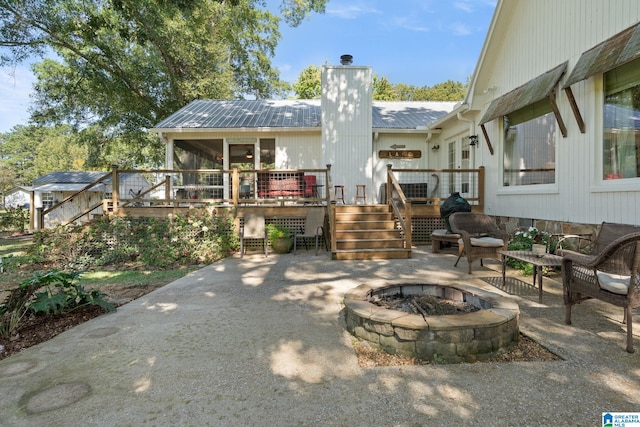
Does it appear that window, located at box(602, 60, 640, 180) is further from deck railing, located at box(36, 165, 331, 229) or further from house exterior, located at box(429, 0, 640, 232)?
deck railing, located at box(36, 165, 331, 229)

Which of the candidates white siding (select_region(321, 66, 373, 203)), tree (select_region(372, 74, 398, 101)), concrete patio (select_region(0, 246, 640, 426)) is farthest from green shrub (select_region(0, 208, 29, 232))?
tree (select_region(372, 74, 398, 101))

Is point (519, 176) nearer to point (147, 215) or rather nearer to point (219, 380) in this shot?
point (219, 380)

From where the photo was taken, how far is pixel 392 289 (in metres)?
3.53

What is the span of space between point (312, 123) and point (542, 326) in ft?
28.0

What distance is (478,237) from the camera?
19.0 ft

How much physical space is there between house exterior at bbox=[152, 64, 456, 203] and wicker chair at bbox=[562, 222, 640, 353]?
6500 mm

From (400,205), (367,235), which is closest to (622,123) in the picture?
(400,205)

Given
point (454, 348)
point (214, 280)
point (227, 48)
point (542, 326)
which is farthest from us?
point (227, 48)

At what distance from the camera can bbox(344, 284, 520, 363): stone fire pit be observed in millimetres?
2459

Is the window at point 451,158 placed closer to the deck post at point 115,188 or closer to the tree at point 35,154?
the deck post at point 115,188

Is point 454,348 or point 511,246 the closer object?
point 454,348

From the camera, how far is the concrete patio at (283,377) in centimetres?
186

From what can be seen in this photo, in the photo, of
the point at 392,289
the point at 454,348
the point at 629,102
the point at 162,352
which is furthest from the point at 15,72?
the point at 629,102

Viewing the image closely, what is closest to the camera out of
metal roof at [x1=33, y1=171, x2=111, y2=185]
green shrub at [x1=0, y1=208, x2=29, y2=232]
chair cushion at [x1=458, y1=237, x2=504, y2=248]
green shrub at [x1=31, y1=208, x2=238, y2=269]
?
chair cushion at [x1=458, y1=237, x2=504, y2=248]
